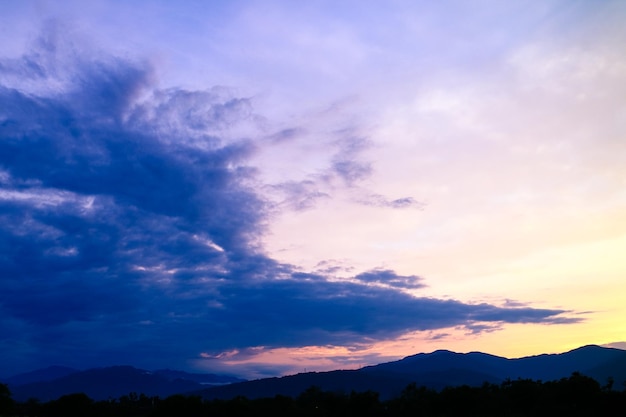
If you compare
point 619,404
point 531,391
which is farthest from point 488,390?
point 619,404

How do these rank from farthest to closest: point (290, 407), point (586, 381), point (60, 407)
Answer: point (60, 407) → point (290, 407) → point (586, 381)

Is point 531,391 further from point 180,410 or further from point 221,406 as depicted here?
point 180,410

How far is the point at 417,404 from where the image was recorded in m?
90.1

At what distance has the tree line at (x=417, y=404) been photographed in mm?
81062

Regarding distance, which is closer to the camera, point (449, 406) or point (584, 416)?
point (584, 416)

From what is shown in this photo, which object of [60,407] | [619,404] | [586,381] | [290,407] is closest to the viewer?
[619,404]

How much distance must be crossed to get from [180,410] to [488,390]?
172 ft

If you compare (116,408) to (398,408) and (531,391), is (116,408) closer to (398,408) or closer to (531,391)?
(398,408)

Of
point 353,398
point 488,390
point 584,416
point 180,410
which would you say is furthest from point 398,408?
point 180,410

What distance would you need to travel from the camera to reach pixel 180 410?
9169 cm

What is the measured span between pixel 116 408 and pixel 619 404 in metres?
87.7

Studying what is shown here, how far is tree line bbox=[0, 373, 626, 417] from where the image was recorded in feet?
266

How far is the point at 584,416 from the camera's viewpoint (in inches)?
2992

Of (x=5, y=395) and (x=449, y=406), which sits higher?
(x=5, y=395)
